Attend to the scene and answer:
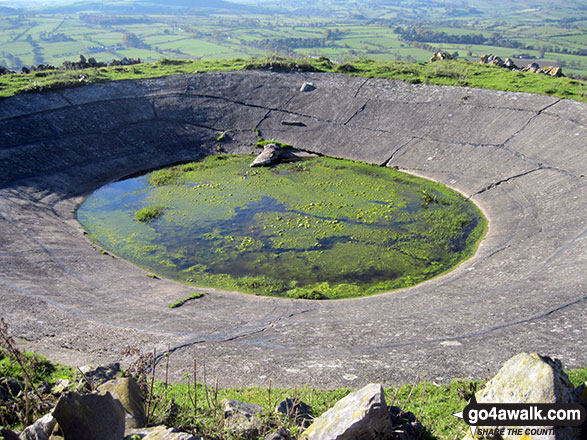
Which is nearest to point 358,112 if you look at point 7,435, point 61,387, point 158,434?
point 61,387

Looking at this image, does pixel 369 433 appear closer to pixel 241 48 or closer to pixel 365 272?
pixel 365 272

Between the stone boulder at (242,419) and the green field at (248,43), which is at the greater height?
the green field at (248,43)

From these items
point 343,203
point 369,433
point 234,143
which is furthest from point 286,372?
point 234,143

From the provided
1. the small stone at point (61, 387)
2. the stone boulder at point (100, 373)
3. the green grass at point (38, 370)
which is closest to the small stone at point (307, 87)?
the green grass at point (38, 370)

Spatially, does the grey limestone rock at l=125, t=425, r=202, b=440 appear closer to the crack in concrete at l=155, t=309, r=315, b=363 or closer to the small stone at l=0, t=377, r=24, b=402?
the small stone at l=0, t=377, r=24, b=402

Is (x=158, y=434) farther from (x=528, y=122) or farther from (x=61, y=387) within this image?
(x=528, y=122)

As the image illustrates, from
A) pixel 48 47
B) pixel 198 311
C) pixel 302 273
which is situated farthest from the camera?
pixel 48 47

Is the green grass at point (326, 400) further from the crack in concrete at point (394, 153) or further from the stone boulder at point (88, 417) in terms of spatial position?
the crack in concrete at point (394, 153)
